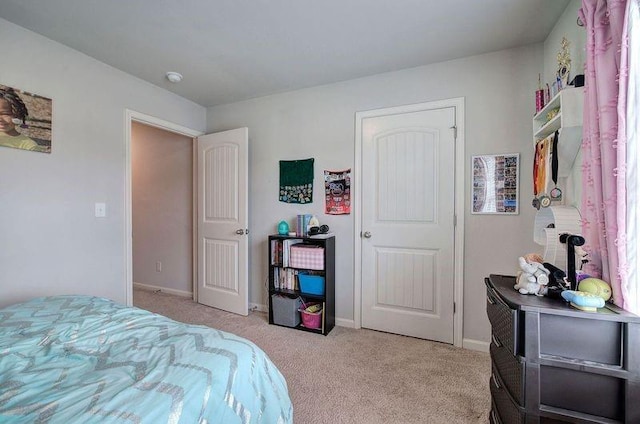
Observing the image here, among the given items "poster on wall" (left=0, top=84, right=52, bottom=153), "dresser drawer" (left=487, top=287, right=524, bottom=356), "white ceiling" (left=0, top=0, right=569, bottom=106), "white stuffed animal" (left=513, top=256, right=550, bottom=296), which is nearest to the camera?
"dresser drawer" (left=487, top=287, right=524, bottom=356)

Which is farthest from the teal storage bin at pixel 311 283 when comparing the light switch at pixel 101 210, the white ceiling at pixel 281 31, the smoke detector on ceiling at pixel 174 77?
the smoke detector on ceiling at pixel 174 77

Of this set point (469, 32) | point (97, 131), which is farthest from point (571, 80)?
point (97, 131)

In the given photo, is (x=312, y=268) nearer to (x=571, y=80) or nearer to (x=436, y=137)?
(x=436, y=137)

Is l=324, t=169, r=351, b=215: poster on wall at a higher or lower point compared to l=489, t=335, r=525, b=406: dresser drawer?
higher

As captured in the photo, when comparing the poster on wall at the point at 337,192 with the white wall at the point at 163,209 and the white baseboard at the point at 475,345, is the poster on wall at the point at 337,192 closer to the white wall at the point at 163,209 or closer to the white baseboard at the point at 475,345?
the white baseboard at the point at 475,345

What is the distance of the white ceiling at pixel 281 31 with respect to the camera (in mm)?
1709

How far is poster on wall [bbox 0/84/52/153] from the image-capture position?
6.03 ft

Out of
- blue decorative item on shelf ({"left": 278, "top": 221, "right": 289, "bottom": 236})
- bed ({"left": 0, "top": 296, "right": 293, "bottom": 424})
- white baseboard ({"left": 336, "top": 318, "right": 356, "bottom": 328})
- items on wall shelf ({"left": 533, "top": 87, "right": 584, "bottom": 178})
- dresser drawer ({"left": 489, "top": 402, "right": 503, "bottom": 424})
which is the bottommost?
white baseboard ({"left": 336, "top": 318, "right": 356, "bottom": 328})

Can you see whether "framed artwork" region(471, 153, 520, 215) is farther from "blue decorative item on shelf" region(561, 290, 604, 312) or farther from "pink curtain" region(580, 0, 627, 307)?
"blue decorative item on shelf" region(561, 290, 604, 312)

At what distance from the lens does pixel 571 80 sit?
152 cm

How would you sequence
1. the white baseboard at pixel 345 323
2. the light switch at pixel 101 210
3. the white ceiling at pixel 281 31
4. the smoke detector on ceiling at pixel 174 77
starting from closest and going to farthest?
the white ceiling at pixel 281 31 → the light switch at pixel 101 210 → the smoke detector on ceiling at pixel 174 77 → the white baseboard at pixel 345 323

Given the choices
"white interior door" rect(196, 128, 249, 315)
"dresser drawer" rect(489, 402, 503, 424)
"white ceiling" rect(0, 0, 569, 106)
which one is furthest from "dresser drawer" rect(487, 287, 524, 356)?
"white interior door" rect(196, 128, 249, 315)

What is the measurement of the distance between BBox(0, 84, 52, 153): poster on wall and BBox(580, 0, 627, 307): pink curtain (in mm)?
3316

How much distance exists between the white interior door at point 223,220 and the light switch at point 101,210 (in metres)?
1.02
